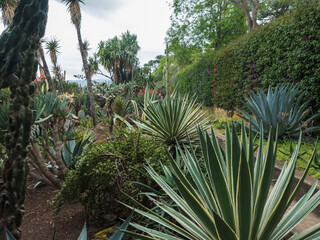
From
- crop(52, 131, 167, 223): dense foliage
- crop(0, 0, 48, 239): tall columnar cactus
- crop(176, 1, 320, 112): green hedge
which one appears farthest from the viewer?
crop(176, 1, 320, 112): green hedge

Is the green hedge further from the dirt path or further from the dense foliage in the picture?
the dirt path

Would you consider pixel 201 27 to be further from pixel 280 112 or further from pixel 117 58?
pixel 117 58

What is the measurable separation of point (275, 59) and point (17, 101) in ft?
20.2

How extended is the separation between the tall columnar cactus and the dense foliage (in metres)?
0.97

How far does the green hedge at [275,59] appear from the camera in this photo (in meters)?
4.68

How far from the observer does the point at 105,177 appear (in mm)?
2402

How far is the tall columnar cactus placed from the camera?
4.43 feet

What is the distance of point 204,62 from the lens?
11953 mm

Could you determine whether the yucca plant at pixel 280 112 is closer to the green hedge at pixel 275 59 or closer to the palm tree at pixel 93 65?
the green hedge at pixel 275 59

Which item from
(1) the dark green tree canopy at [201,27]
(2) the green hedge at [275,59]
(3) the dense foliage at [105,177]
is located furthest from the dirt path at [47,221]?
(1) the dark green tree canopy at [201,27]

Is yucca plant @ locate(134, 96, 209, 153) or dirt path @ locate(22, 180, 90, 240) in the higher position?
yucca plant @ locate(134, 96, 209, 153)

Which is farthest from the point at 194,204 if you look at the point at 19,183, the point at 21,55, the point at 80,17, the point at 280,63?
the point at 80,17

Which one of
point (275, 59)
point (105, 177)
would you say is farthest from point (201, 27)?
point (105, 177)

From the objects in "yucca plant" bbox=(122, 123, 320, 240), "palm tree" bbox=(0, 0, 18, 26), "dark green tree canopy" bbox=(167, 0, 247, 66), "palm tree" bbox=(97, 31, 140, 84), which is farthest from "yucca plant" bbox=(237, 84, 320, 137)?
"palm tree" bbox=(97, 31, 140, 84)
